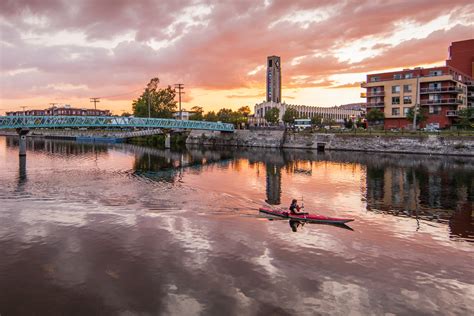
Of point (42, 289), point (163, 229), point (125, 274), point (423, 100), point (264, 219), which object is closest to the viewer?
point (42, 289)

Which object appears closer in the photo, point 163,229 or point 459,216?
point 163,229

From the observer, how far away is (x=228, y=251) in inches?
1032

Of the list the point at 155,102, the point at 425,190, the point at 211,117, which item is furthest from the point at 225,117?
the point at 425,190

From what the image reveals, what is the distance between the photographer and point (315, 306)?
18.8 meters

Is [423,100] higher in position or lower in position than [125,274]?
higher

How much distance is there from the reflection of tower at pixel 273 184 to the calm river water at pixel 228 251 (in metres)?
0.50

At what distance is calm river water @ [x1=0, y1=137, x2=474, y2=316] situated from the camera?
62.8 feet

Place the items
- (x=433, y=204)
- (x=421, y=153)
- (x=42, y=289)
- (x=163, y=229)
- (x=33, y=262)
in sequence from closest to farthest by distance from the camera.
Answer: (x=42, y=289) → (x=33, y=262) → (x=163, y=229) → (x=433, y=204) → (x=421, y=153)

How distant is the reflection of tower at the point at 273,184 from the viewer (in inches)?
1750

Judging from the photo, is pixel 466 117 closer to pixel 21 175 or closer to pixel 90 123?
pixel 90 123

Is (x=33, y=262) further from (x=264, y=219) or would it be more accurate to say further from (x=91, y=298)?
(x=264, y=219)

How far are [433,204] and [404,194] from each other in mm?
5869

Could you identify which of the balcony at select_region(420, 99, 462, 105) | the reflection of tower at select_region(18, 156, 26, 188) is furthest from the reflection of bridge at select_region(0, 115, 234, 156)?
the balcony at select_region(420, 99, 462, 105)

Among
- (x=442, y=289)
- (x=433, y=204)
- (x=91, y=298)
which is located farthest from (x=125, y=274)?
(x=433, y=204)
